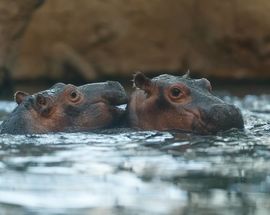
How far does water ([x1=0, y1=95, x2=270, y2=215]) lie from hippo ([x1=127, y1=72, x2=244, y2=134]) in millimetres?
89

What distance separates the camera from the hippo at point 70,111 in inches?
204

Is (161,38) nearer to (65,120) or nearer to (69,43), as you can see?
(69,43)

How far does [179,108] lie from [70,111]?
673 mm

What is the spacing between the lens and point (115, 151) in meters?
4.49

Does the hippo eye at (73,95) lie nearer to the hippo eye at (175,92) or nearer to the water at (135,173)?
the water at (135,173)

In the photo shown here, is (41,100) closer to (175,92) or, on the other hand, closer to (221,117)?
(175,92)

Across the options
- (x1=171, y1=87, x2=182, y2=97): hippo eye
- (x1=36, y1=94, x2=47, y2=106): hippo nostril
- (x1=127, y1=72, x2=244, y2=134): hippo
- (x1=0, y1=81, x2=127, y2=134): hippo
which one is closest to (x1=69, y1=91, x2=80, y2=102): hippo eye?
(x1=0, y1=81, x2=127, y2=134): hippo

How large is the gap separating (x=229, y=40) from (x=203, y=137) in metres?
8.25

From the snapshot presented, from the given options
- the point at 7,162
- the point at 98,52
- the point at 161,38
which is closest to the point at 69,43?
the point at 98,52

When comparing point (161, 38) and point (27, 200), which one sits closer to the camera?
point (27, 200)

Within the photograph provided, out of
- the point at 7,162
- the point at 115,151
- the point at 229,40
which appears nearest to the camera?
the point at 7,162

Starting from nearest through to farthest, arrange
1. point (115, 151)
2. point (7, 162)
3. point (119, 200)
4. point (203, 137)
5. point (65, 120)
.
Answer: point (119, 200)
point (7, 162)
point (115, 151)
point (203, 137)
point (65, 120)

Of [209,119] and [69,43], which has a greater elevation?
[69,43]

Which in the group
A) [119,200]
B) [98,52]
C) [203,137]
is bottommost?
[119,200]
